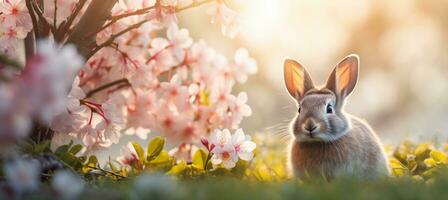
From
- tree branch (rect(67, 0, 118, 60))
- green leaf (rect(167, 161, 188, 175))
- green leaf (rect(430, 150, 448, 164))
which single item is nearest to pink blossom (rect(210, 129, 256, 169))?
green leaf (rect(167, 161, 188, 175))

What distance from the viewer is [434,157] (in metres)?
4.51

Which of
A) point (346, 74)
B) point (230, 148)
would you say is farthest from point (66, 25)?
point (346, 74)

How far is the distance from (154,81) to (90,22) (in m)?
0.90

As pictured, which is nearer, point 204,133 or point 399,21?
point 204,133

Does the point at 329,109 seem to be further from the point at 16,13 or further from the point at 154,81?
the point at 16,13

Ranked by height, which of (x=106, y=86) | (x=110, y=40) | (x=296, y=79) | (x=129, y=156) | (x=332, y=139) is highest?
(x=110, y=40)

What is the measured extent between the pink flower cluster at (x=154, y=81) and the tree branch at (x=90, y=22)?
0.24 feet

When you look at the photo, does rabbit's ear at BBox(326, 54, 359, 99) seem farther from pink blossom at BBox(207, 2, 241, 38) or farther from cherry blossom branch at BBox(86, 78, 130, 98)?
cherry blossom branch at BBox(86, 78, 130, 98)

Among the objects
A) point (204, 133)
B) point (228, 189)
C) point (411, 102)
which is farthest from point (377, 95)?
point (228, 189)

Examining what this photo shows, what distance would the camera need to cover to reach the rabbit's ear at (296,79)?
4.39 metres

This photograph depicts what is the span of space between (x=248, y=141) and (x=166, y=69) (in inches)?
49.1

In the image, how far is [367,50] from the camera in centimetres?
1316

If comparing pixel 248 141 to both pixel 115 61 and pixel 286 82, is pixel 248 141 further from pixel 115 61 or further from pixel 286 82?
pixel 115 61

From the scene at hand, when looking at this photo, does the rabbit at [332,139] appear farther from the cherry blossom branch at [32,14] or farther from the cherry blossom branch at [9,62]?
the cherry blossom branch at [9,62]
